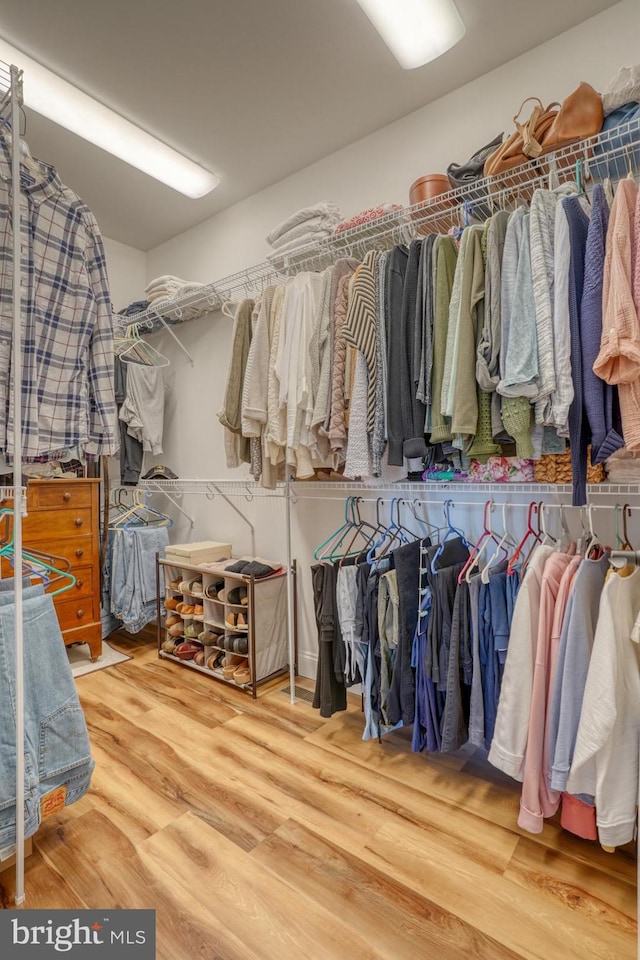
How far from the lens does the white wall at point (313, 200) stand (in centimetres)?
185

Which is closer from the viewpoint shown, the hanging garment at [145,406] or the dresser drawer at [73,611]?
the dresser drawer at [73,611]

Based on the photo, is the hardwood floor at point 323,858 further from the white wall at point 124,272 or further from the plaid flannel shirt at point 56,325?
the white wall at point 124,272

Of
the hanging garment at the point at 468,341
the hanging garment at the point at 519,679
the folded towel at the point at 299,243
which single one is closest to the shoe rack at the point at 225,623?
the hanging garment at the point at 519,679

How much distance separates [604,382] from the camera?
4.27 feet

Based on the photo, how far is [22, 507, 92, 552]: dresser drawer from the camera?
8.52 feet

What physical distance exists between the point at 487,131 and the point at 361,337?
1.17 m

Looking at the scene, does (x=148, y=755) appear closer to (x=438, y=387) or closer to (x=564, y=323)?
(x=438, y=387)

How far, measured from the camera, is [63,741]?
1.40m

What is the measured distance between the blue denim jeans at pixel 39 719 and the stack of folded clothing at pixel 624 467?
1747mm

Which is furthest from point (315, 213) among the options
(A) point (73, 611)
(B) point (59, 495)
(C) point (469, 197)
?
(A) point (73, 611)

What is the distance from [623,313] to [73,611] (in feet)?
9.61

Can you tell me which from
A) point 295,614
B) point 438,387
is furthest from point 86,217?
point 295,614

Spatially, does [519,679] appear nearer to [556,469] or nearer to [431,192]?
[556,469]

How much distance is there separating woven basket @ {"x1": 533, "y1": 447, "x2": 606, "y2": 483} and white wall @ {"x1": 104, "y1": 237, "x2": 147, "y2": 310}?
10.3 feet
